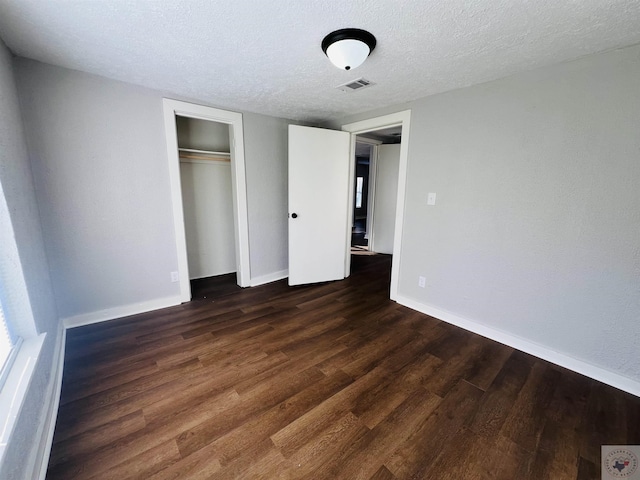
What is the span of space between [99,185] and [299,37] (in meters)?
2.06

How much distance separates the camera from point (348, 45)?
1.50 meters

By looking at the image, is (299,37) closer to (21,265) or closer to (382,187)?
(21,265)

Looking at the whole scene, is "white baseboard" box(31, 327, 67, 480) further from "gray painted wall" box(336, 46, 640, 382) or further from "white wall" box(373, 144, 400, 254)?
"white wall" box(373, 144, 400, 254)

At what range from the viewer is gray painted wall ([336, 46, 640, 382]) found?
5.30 feet

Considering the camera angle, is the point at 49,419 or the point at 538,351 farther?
the point at 538,351

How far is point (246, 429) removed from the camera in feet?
4.46

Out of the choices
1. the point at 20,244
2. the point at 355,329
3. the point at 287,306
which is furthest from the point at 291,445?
the point at 20,244

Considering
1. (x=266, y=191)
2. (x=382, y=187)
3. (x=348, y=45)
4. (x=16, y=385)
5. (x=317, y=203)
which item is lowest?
(x=16, y=385)

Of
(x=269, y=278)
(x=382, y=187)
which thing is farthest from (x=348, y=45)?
(x=382, y=187)

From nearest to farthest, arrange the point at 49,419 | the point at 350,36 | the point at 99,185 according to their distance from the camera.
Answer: the point at 49,419 → the point at 350,36 → the point at 99,185

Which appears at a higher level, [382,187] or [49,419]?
[382,187]

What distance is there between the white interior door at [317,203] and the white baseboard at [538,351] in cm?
127

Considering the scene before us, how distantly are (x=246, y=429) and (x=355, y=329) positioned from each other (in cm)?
123

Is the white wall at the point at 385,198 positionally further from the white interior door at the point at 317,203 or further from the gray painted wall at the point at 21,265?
the gray painted wall at the point at 21,265
